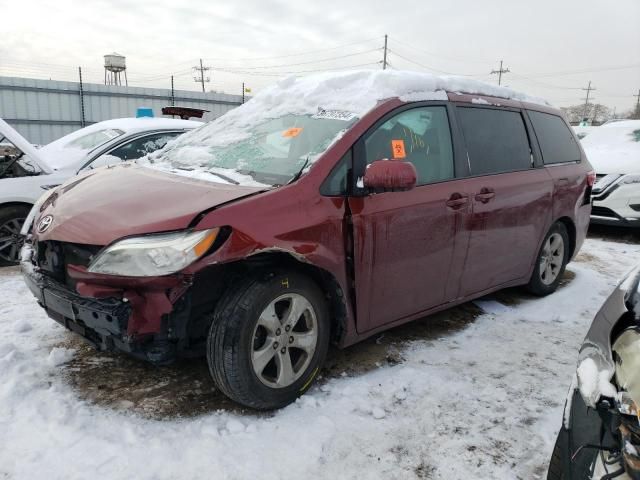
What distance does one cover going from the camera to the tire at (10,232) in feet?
15.5

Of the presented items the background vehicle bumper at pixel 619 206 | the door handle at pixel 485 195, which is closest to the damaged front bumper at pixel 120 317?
the door handle at pixel 485 195

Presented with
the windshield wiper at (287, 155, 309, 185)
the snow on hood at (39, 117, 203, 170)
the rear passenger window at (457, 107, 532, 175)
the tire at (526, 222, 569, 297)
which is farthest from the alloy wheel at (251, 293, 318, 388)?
the snow on hood at (39, 117, 203, 170)

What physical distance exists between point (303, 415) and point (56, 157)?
4.63 m

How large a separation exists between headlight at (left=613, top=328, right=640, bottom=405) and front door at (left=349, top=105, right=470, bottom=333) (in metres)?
1.38

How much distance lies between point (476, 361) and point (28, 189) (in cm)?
423

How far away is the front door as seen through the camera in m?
2.81

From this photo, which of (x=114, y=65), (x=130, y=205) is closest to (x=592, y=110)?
(x=114, y=65)

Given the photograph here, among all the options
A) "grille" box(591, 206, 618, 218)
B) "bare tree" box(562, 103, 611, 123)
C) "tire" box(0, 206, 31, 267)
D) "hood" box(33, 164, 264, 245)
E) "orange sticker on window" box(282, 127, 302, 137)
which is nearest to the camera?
"hood" box(33, 164, 264, 245)

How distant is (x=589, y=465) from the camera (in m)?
1.53

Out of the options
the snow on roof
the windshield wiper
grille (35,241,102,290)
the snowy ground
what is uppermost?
the snow on roof

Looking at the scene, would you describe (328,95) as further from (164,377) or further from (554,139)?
(554,139)

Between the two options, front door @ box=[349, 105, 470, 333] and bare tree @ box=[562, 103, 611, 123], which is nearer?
front door @ box=[349, 105, 470, 333]

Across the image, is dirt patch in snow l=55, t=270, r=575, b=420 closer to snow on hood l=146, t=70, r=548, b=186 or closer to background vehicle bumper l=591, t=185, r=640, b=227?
snow on hood l=146, t=70, r=548, b=186

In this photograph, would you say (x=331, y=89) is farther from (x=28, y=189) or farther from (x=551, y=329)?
(x=28, y=189)
